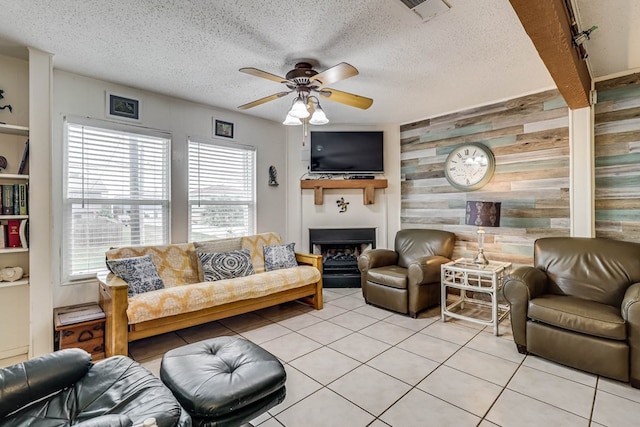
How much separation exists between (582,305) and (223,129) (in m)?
4.14

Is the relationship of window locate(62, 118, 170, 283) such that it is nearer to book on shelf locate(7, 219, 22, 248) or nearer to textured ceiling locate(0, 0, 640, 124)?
book on shelf locate(7, 219, 22, 248)

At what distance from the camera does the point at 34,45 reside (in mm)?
2471

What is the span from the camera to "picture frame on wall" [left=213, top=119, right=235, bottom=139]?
4037 mm

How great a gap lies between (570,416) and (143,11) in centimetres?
365

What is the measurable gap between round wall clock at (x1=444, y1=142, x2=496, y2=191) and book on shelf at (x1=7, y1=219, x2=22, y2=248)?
4.57 meters

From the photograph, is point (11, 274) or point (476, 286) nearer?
point (11, 274)

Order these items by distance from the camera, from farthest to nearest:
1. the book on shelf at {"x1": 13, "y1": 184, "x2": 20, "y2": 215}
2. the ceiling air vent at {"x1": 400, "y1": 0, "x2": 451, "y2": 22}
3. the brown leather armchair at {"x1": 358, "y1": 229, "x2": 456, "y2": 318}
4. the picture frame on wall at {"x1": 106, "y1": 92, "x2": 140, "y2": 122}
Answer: the brown leather armchair at {"x1": 358, "y1": 229, "x2": 456, "y2": 318} < the picture frame on wall at {"x1": 106, "y1": 92, "x2": 140, "y2": 122} < the book on shelf at {"x1": 13, "y1": 184, "x2": 20, "y2": 215} < the ceiling air vent at {"x1": 400, "y1": 0, "x2": 451, "y2": 22}

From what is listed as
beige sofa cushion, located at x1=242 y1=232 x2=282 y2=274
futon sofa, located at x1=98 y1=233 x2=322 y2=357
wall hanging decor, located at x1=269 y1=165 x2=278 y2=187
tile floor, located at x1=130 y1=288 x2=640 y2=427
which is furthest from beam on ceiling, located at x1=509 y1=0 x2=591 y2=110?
wall hanging decor, located at x1=269 y1=165 x2=278 y2=187

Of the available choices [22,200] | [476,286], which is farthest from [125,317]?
[476,286]

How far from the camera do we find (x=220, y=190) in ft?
13.5

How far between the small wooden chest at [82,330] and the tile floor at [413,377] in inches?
12.2

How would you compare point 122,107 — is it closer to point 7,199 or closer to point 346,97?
point 7,199

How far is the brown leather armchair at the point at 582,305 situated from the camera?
2.10 m

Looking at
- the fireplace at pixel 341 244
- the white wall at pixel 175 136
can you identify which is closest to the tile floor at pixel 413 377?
the white wall at pixel 175 136
